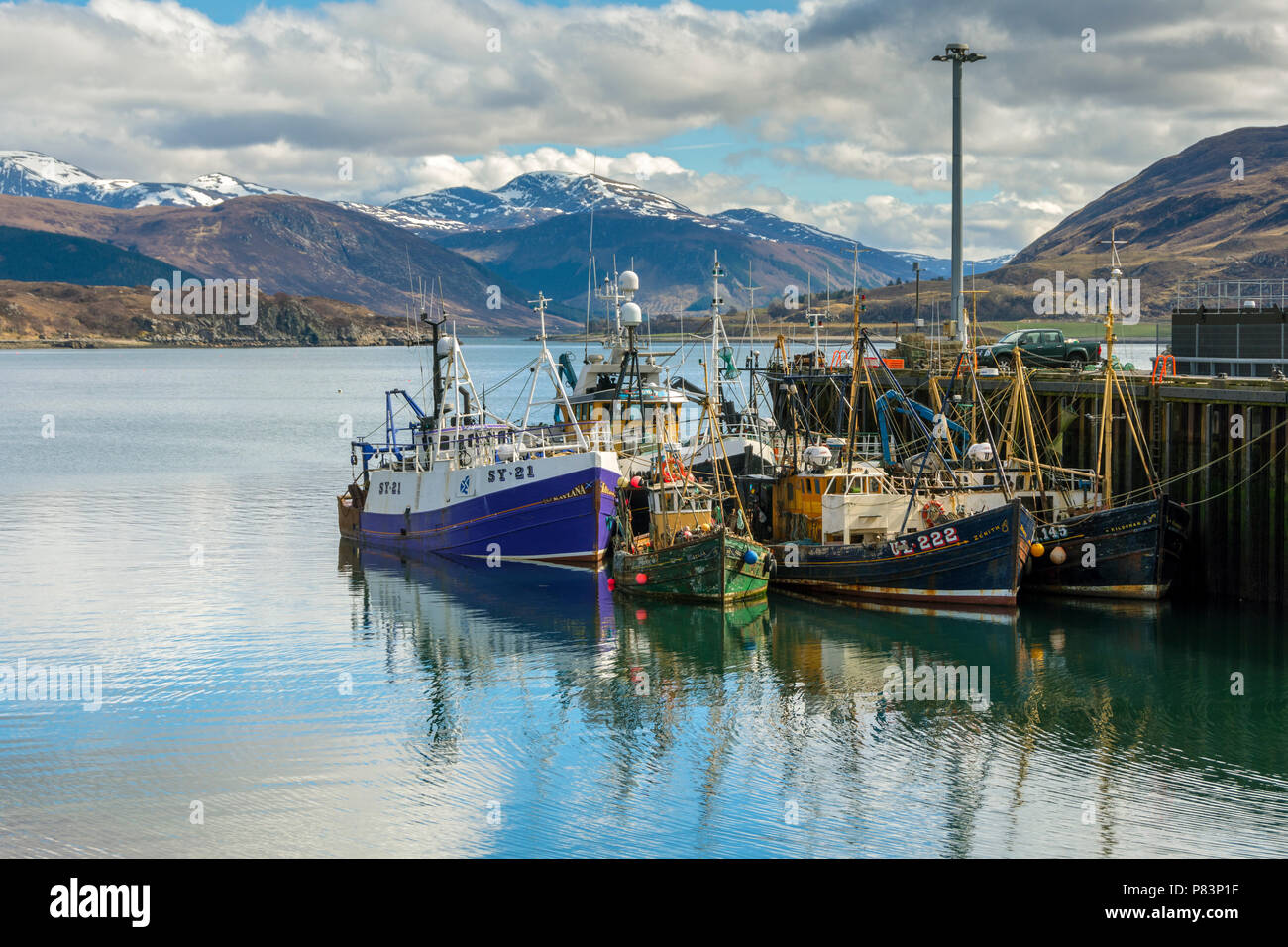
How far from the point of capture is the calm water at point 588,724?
21.2 m

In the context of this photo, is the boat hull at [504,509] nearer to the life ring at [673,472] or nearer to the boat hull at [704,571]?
the life ring at [673,472]

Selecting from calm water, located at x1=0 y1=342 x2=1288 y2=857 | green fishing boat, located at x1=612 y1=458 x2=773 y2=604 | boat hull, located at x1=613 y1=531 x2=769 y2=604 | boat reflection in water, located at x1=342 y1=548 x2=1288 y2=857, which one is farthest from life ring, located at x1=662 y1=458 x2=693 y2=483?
calm water, located at x1=0 y1=342 x2=1288 y2=857

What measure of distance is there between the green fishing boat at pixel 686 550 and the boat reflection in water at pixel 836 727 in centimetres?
83

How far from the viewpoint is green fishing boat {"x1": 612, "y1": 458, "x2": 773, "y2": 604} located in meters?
36.7

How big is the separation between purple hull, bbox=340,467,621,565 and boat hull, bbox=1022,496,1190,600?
13.7 m

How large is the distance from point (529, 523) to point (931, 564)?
47.2ft

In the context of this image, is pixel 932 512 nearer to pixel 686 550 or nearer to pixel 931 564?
pixel 931 564

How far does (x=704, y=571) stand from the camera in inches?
1449

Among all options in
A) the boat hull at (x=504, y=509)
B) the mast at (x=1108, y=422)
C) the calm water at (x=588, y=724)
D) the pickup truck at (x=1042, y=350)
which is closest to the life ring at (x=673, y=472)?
the boat hull at (x=504, y=509)

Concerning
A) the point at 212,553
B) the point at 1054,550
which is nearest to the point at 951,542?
the point at 1054,550
